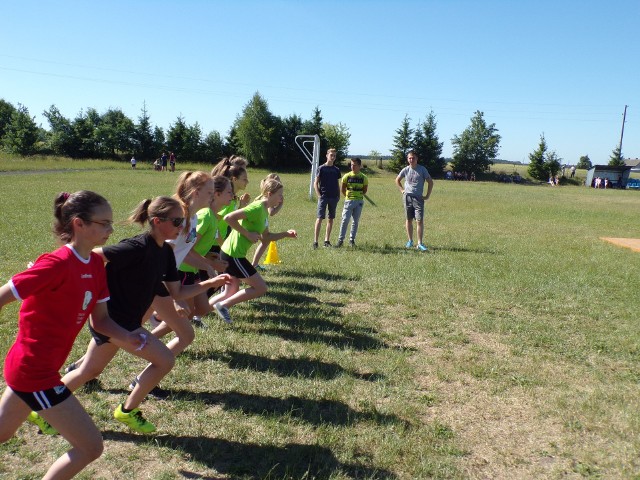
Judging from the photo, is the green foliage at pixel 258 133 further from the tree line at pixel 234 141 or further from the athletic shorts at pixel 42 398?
the athletic shorts at pixel 42 398

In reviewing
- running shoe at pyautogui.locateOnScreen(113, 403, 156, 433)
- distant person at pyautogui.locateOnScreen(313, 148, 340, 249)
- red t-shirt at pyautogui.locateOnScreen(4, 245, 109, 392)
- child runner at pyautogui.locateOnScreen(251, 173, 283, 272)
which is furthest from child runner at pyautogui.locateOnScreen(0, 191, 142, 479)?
distant person at pyautogui.locateOnScreen(313, 148, 340, 249)

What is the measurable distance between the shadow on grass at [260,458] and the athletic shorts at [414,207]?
8383mm

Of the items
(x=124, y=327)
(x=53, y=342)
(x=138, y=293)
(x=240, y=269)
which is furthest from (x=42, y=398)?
(x=240, y=269)

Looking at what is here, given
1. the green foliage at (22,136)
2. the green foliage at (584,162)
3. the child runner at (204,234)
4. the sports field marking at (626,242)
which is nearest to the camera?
the child runner at (204,234)

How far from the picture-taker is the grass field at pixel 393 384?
3229 millimetres

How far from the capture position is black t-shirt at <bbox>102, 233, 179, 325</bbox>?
10.7 ft

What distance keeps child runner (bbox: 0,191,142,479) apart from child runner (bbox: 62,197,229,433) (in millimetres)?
496

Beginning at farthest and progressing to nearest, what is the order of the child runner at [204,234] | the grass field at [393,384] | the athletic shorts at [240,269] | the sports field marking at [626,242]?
the sports field marking at [626,242] < the athletic shorts at [240,269] < the child runner at [204,234] < the grass field at [393,384]

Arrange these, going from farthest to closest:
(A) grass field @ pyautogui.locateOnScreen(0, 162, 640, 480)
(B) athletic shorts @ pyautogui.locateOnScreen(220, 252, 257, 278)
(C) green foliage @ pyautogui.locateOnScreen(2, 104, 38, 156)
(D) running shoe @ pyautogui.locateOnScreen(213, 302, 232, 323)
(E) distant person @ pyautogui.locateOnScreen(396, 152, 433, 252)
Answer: (C) green foliage @ pyautogui.locateOnScreen(2, 104, 38, 156), (E) distant person @ pyautogui.locateOnScreen(396, 152, 433, 252), (D) running shoe @ pyautogui.locateOnScreen(213, 302, 232, 323), (B) athletic shorts @ pyautogui.locateOnScreen(220, 252, 257, 278), (A) grass field @ pyautogui.locateOnScreen(0, 162, 640, 480)

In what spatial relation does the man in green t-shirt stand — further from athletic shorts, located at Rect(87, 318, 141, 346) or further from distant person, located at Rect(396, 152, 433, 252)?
athletic shorts, located at Rect(87, 318, 141, 346)

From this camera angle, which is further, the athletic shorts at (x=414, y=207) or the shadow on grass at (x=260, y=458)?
the athletic shorts at (x=414, y=207)

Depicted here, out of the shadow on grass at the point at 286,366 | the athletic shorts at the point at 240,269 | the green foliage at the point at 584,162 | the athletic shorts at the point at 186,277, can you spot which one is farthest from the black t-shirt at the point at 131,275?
the green foliage at the point at 584,162

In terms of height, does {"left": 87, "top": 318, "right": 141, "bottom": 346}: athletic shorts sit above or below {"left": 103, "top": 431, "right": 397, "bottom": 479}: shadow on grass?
above

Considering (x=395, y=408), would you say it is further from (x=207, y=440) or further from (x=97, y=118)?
(x=97, y=118)
